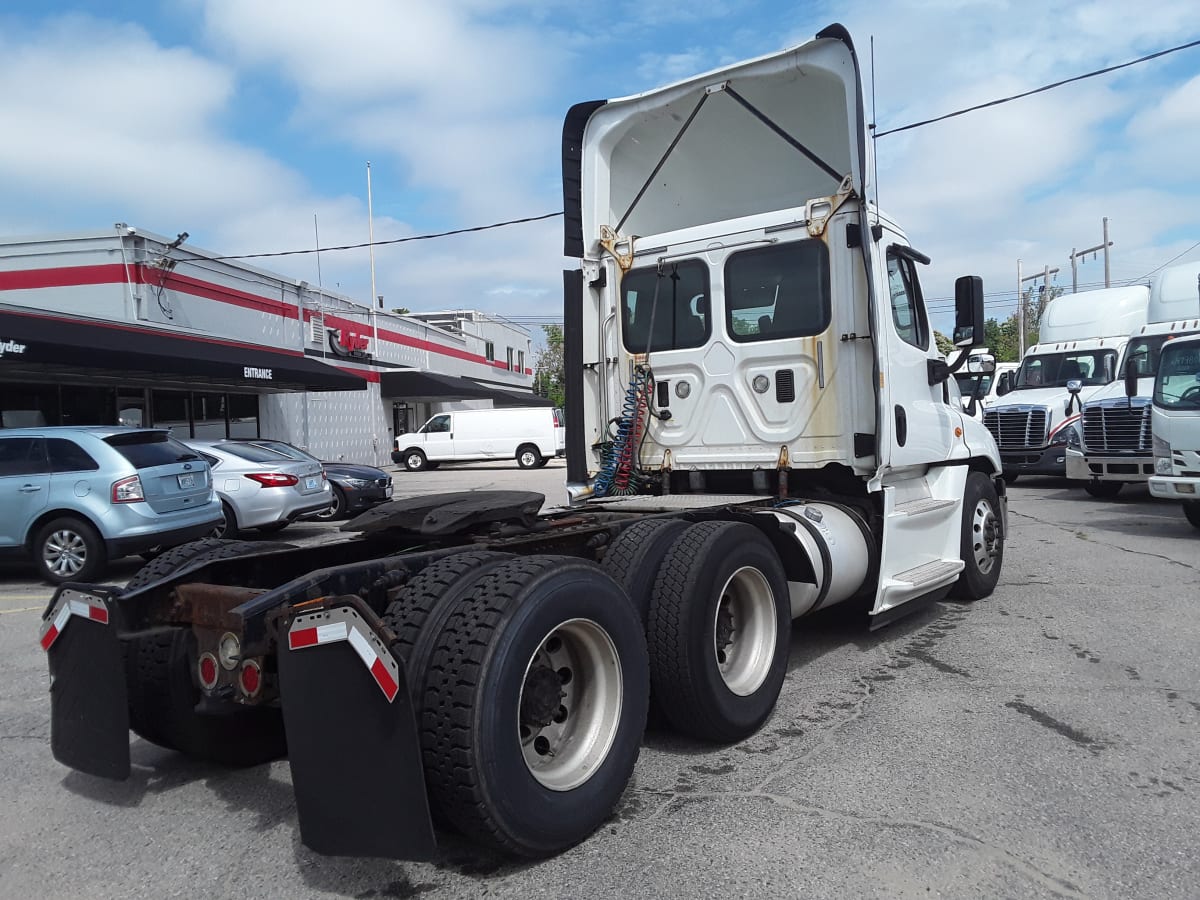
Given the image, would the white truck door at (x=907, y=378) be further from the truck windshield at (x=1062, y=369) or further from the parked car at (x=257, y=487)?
the truck windshield at (x=1062, y=369)

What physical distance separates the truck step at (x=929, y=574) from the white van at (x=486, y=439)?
2213 cm

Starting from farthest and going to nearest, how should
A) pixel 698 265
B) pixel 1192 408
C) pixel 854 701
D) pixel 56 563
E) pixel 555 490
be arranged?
pixel 555 490
pixel 1192 408
pixel 56 563
pixel 698 265
pixel 854 701

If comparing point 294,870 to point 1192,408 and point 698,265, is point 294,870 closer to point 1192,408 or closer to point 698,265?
point 698,265

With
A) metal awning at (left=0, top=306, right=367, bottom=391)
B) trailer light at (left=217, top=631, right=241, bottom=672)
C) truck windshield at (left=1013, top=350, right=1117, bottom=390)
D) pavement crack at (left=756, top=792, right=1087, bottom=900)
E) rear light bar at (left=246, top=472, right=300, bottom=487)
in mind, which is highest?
metal awning at (left=0, top=306, right=367, bottom=391)

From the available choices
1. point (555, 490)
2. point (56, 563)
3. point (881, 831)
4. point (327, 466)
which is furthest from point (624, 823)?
point (555, 490)

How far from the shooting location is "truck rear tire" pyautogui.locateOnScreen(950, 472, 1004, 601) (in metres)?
6.79

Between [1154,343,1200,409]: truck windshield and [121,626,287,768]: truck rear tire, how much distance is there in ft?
35.3

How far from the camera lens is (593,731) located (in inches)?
133

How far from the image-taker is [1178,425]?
10.5 m

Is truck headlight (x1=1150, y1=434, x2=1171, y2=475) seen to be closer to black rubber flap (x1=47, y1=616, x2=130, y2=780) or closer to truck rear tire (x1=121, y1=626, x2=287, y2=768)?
truck rear tire (x1=121, y1=626, x2=287, y2=768)

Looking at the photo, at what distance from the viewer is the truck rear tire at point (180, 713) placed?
3.54m

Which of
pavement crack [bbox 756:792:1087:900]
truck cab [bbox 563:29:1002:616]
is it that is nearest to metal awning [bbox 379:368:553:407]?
truck cab [bbox 563:29:1002:616]

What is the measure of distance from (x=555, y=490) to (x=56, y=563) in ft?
35.3

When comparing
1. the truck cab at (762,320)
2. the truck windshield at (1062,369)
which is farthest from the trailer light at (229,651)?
the truck windshield at (1062,369)
